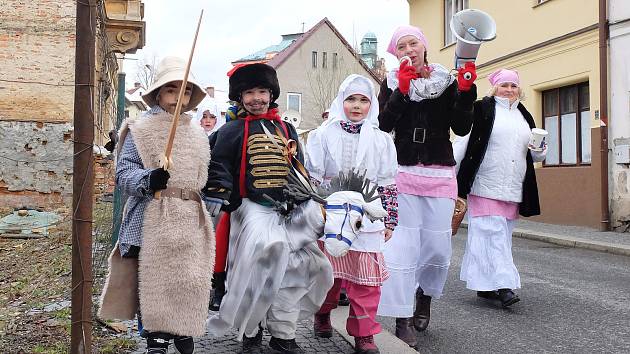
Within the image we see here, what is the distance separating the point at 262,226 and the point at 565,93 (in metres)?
13.2

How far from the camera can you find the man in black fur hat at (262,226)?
4254mm

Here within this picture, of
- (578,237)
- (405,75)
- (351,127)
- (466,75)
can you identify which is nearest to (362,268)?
(351,127)

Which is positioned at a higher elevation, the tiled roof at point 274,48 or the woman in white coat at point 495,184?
the tiled roof at point 274,48

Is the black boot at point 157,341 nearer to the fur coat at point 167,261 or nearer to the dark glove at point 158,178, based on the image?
the fur coat at point 167,261

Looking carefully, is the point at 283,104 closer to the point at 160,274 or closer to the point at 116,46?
the point at 116,46

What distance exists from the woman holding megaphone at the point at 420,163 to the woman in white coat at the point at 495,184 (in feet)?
3.88

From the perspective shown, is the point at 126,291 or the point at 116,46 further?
the point at 116,46

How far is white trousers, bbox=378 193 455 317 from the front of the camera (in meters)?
4.99

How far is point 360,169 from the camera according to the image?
4.68m

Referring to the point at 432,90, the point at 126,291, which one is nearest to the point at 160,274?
the point at 126,291

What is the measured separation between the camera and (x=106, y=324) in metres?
5.04

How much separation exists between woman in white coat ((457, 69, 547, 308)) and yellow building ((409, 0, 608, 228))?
8.05 meters

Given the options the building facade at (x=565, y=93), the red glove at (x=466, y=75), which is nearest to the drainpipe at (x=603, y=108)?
the building facade at (x=565, y=93)

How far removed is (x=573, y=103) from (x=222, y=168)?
13.0m
